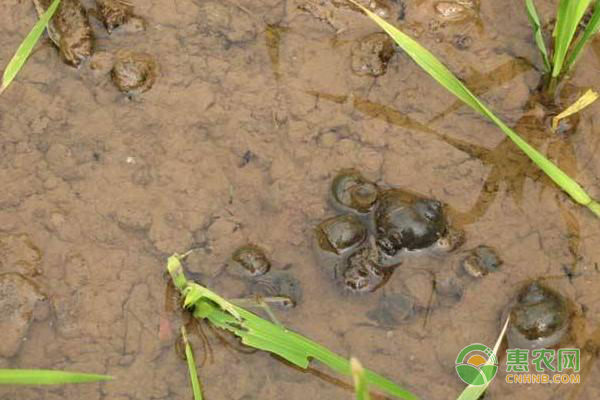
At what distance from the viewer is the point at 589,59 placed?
2930 mm

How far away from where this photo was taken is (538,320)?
8.16 feet

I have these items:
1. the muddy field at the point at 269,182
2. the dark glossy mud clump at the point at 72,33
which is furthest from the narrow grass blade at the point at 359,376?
the dark glossy mud clump at the point at 72,33

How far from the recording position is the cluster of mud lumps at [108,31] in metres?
2.85

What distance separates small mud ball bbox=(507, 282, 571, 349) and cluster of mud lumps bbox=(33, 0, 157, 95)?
5.22 feet

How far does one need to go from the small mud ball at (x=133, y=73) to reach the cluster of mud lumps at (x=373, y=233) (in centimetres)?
87

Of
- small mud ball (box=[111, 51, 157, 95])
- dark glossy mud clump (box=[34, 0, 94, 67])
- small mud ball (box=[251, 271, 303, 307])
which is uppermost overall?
dark glossy mud clump (box=[34, 0, 94, 67])

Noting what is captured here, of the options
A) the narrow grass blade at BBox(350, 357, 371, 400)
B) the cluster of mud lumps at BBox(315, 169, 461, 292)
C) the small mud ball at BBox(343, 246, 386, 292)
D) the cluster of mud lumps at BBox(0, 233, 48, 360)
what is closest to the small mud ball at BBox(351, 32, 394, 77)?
the cluster of mud lumps at BBox(315, 169, 461, 292)

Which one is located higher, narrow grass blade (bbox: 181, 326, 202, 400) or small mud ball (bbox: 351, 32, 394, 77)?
small mud ball (bbox: 351, 32, 394, 77)

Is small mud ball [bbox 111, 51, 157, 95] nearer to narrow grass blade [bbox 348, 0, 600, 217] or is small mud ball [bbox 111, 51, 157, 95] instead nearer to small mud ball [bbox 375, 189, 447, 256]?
narrow grass blade [bbox 348, 0, 600, 217]

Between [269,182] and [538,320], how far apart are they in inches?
41.2

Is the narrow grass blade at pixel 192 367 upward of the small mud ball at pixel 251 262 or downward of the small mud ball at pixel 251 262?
downward

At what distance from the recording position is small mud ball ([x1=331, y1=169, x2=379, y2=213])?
2.66 metres

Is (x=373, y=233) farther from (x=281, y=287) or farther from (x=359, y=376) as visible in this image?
(x=359, y=376)

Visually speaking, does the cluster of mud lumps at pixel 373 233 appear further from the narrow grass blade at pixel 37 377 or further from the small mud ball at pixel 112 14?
the small mud ball at pixel 112 14
